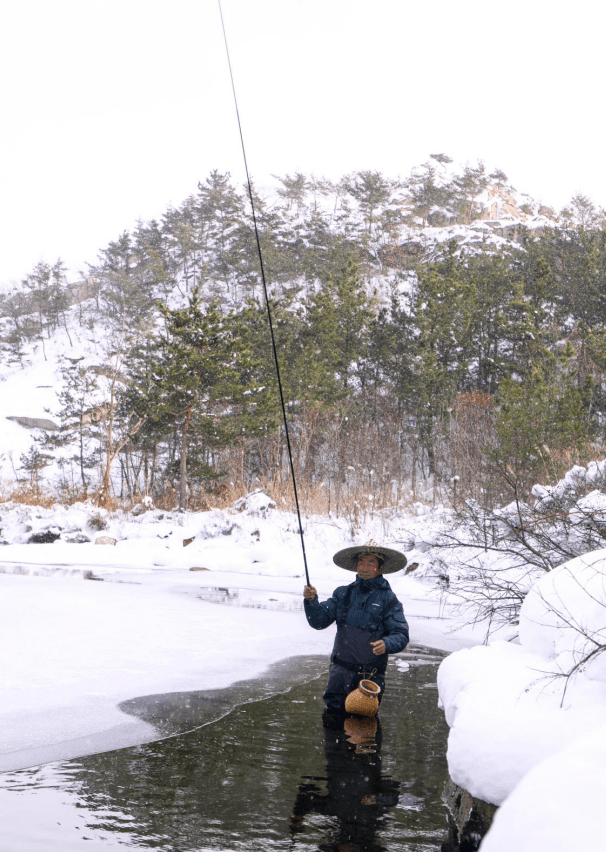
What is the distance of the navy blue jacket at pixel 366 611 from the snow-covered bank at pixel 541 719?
4.00 ft

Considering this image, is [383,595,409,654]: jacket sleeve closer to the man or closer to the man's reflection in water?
the man

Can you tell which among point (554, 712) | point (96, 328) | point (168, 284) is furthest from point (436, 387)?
point (96, 328)

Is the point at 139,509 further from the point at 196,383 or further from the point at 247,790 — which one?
the point at 247,790

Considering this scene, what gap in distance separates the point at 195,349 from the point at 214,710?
22530 millimetres

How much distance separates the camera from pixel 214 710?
5.62m

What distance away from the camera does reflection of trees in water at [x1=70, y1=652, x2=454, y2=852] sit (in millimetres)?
3445

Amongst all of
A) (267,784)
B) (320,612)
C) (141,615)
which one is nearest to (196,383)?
(141,615)

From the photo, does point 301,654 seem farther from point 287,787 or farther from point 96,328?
point 96,328

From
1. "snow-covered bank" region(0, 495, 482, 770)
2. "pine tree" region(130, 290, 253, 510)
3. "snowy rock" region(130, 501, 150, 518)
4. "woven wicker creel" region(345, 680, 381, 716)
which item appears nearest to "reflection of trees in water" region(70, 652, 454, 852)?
"woven wicker creel" region(345, 680, 381, 716)

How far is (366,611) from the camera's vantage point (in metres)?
5.73

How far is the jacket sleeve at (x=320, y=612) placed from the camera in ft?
18.9

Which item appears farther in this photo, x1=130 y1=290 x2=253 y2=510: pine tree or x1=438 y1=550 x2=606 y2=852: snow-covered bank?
x1=130 y1=290 x2=253 y2=510: pine tree

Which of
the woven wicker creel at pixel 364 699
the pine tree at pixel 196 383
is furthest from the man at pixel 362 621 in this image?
the pine tree at pixel 196 383

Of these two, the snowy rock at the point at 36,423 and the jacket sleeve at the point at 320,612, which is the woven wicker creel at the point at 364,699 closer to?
the jacket sleeve at the point at 320,612
